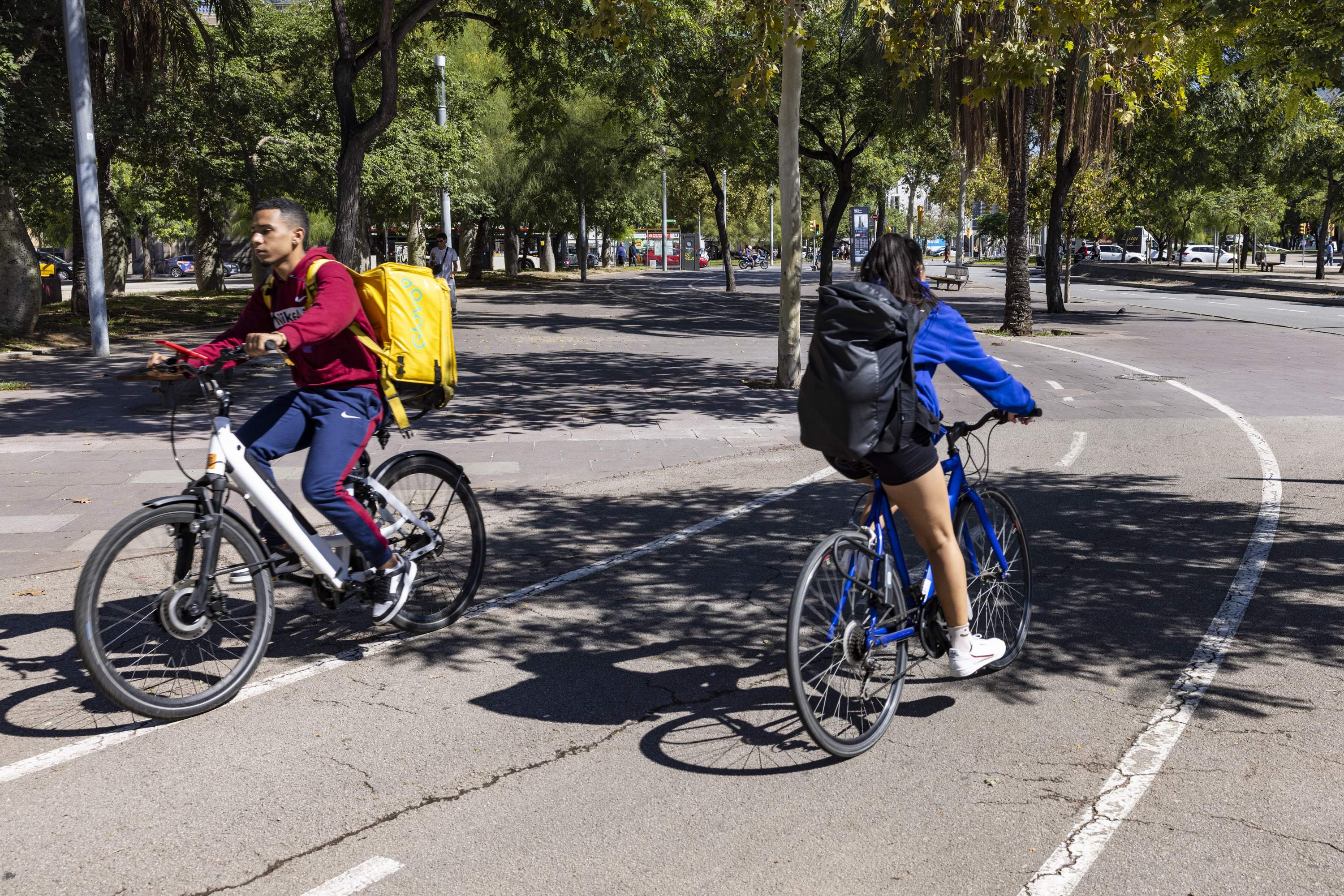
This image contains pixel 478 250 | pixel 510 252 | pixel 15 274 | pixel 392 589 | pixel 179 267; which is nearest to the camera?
pixel 392 589

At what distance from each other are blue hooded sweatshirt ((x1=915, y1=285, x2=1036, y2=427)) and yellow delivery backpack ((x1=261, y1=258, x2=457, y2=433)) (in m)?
1.99

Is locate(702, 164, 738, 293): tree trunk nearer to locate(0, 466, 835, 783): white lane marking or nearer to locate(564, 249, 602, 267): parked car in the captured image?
locate(0, 466, 835, 783): white lane marking

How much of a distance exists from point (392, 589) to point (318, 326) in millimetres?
1214

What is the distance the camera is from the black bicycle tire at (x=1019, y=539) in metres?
4.52

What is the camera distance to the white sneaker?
14.4 ft

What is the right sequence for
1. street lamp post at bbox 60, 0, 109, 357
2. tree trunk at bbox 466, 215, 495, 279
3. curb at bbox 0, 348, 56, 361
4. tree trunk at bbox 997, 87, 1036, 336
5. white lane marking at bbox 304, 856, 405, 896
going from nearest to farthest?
white lane marking at bbox 304, 856, 405, 896
street lamp post at bbox 60, 0, 109, 357
curb at bbox 0, 348, 56, 361
tree trunk at bbox 997, 87, 1036, 336
tree trunk at bbox 466, 215, 495, 279

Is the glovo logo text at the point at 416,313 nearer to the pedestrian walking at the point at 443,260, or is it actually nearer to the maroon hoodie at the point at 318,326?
the maroon hoodie at the point at 318,326

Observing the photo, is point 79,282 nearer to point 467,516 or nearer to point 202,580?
point 467,516

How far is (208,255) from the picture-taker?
42500mm

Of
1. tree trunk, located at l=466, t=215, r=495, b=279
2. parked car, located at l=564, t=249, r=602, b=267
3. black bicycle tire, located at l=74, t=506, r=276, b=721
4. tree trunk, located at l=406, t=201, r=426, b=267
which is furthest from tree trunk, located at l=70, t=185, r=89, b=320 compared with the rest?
parked car, located at l=564, t=249, r=602, b=267

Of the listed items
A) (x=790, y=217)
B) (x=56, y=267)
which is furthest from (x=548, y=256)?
(x=790, y=217)

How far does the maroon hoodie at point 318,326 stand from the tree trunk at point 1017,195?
64.6 feet

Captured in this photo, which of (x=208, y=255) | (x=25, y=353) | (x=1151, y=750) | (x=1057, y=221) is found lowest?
(x=1151, y=750)

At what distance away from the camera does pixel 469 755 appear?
4047mm
